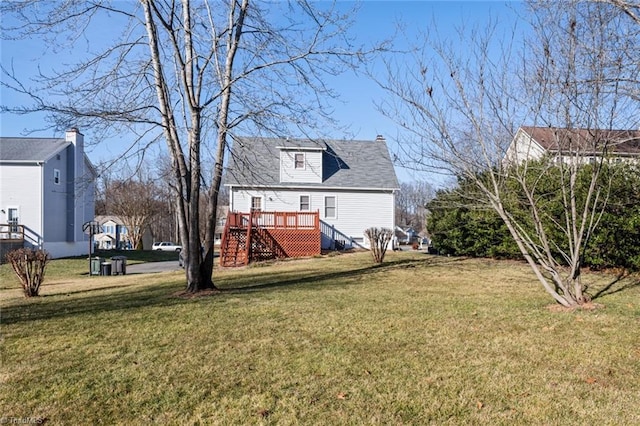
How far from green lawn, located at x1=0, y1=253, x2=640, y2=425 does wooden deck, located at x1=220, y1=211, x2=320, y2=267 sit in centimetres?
1030

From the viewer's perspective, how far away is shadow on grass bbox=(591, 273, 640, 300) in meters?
7.92

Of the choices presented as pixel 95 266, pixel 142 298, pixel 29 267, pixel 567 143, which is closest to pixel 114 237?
pixel 95 266

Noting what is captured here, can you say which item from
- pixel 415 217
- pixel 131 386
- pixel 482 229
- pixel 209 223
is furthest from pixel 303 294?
pixel 415 217

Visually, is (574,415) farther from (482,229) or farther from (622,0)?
(482,229)

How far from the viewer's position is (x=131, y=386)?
12.4 ft

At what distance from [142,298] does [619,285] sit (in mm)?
9314

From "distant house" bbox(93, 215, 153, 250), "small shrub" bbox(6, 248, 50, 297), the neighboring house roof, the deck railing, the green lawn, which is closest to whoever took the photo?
the green lawn

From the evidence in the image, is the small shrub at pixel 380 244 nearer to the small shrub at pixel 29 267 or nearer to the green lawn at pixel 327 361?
the green lawn at pixel 327 361

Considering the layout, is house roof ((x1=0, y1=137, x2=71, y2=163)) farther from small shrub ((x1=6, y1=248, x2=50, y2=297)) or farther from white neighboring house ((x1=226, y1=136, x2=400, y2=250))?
small shrub ((x1=6, y1=248, x2=50, y2=297))

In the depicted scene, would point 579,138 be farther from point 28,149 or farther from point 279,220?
point 28,149

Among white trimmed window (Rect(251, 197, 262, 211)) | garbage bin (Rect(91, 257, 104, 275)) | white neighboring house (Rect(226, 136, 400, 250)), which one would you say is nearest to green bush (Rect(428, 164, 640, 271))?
white neighboring house (Rect(226, 136, 400, 250))

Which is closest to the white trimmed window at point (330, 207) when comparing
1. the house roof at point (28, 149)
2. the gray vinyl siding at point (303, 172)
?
the gray vinyl siding at point (303, 172)

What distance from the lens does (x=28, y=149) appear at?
2680cm

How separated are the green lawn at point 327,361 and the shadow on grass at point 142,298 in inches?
4.1
